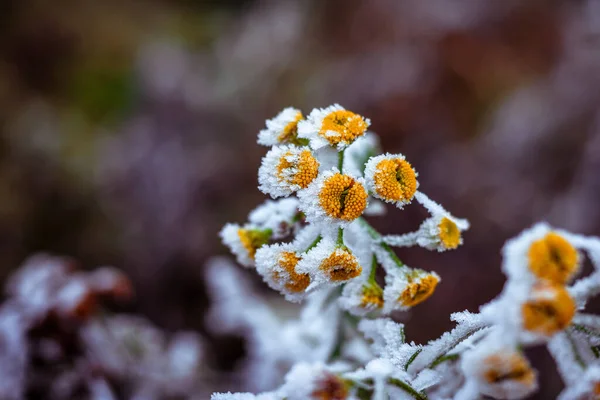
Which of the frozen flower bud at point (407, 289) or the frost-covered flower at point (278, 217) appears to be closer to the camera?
the frozen flower bud at point (407, 289)

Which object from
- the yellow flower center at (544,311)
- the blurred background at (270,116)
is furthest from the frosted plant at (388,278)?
the blurred background at (270,116)

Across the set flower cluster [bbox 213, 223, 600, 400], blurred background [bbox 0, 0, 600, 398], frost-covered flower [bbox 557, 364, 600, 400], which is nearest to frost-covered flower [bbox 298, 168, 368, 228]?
flower cluster [bbox 213, 223, 600, 400]

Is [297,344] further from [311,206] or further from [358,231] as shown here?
[311,206]

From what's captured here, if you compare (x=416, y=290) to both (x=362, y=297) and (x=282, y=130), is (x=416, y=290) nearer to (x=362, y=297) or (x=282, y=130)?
(x=362, y=297)

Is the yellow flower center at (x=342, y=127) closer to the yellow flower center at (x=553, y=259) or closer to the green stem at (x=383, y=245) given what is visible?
the green stem at (x=383, y=245)

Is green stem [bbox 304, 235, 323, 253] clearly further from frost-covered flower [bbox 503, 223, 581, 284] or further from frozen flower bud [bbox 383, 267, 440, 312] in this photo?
frost-covered flower [bbox 503, 223, 581, 284]

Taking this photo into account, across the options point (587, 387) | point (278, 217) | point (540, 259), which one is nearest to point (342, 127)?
point (278, 217)

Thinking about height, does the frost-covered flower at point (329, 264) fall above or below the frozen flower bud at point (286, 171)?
below
